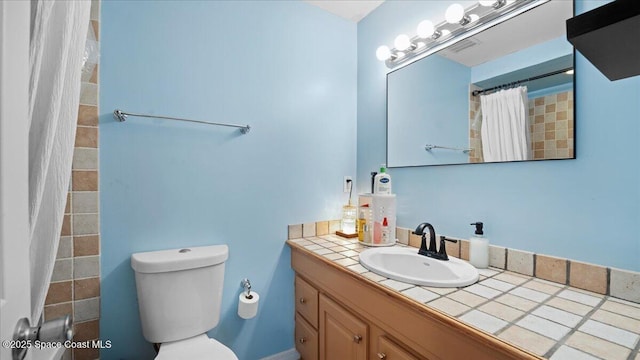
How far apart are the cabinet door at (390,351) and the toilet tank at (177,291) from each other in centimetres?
76

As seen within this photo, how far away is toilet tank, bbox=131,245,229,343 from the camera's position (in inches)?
44.8

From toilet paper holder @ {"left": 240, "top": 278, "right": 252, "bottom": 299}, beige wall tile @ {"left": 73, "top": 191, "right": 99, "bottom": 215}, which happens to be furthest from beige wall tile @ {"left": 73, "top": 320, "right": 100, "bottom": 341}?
toilet paper holder @ {"left": 240, "top": 278, "right": 252, "bottom": 299}

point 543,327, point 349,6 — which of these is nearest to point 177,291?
point 543,327

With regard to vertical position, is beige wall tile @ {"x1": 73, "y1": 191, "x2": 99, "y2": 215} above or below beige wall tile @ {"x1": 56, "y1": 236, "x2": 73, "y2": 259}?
above

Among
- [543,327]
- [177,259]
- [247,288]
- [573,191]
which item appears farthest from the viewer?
[247,288]

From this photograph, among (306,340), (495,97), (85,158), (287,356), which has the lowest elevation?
(287,356)

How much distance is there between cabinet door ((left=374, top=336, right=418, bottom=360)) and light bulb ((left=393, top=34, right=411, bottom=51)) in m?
1.42

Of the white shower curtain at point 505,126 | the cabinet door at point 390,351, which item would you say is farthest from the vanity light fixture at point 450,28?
the cabinet door at point 390,351

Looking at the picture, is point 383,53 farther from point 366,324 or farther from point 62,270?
point 62,270

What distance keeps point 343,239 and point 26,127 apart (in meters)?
1.41

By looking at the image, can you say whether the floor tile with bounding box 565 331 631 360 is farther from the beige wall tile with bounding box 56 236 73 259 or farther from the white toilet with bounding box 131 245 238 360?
the beige wall tile with bounding box 56 236 73 259

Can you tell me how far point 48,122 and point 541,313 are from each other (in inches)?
52.5

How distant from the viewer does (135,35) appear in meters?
1.23

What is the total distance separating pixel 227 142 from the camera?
1.44 m
